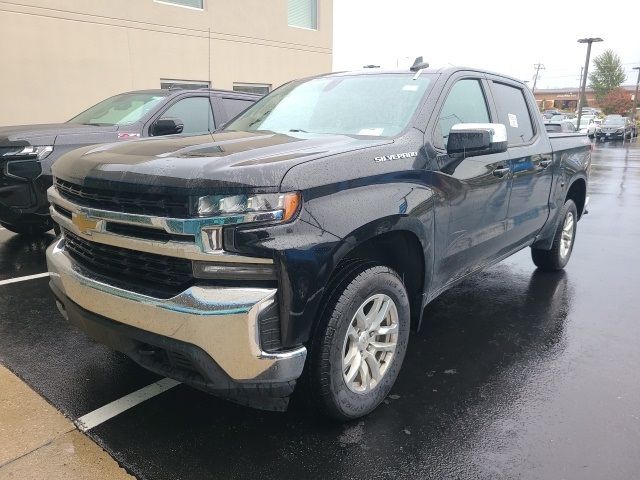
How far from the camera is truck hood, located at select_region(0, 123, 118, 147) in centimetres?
528

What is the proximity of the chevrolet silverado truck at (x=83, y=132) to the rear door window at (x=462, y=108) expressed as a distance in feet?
7.18

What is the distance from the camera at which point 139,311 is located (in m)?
2.40

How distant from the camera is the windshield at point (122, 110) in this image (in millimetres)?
6363

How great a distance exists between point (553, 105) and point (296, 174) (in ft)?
305

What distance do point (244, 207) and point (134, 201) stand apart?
52 cm

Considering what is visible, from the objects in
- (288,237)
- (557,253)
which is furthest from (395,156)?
(557,253)

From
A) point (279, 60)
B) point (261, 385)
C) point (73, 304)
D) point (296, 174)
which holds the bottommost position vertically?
point (261, 385)

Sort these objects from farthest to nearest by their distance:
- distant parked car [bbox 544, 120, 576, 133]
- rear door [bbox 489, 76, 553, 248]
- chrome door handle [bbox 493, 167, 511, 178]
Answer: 1. distant parked car [bbox 544, 120, 576, 133]
2. rear door [bbox 489, 76, 553, 248]
3. chrome door handle [bbox 493, 167, 511, 178]

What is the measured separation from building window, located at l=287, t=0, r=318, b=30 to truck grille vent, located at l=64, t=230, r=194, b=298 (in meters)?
13.8

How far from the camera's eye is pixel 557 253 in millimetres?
5547

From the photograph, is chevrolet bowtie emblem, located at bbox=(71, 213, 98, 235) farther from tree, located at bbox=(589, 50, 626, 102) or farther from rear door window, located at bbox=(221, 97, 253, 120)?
tree, located at bbox=(589, 50, 626, 102)

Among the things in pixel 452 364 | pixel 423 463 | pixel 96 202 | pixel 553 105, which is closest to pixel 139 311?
pixel 96 202

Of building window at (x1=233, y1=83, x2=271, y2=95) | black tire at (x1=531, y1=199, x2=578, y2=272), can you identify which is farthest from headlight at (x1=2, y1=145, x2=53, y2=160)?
building window at (x1=233, y1=83, x2=271, y2=95)

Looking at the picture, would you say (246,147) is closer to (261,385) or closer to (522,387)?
(261,385)
